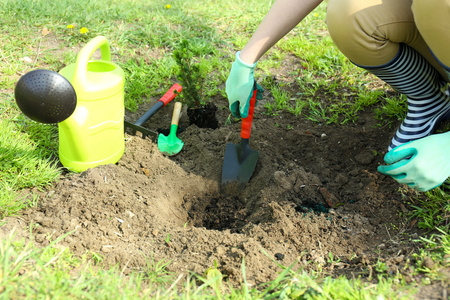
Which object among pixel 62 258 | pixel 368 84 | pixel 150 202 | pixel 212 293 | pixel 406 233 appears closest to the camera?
pixel 212 293

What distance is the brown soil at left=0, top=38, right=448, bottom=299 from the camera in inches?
69.1

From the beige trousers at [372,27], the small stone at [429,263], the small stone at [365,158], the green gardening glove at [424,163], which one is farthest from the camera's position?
the small stone at [365,158]

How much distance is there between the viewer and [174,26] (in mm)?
3660

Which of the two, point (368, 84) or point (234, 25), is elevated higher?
point (368, 84)

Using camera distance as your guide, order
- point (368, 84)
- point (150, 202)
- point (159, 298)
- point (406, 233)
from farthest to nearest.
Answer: point (368, 84)
point (150, 202)
point (406, 233)
point (159, 298)

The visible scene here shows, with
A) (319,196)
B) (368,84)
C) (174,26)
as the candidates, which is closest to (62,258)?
(319,196)

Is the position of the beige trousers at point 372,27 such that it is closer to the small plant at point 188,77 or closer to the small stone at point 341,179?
the small stone at point 341,179

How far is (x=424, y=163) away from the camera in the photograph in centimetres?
169

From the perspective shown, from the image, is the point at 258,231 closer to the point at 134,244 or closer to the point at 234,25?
the point at 134,244

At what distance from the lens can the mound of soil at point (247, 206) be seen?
1762 millimetres

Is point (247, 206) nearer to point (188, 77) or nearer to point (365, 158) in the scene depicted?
point (365, 158)

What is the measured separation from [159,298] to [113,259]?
398 millimetres

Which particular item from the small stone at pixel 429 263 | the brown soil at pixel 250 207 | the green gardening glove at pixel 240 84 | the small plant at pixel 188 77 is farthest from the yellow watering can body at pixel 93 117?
Answer: the small stone at pixel 429 263

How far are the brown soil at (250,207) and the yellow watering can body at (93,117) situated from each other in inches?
3.5
